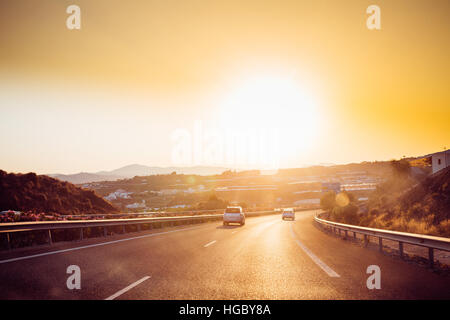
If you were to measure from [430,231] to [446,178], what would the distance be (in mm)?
17025

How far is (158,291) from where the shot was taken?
622cm

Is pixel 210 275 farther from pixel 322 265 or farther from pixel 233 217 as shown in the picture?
pixel 233 217

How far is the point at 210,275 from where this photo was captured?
7.78 meters

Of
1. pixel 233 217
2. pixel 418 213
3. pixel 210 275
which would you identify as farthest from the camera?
pixel 233 217

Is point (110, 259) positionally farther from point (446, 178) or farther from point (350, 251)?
point (446, 178)

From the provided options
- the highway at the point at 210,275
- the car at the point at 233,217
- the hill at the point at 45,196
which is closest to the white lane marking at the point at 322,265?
the highway at the point at 210,275

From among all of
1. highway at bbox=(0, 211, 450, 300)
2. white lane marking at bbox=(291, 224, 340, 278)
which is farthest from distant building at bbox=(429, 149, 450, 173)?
white lane marking at bbox=(291, 224, 340, 278)

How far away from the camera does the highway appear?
6.01 metres

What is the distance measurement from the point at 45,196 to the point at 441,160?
43.2m

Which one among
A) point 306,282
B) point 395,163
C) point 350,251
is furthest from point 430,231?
point 395,163

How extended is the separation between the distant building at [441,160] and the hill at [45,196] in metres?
38.0

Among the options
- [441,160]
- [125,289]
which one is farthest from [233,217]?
[441,160]

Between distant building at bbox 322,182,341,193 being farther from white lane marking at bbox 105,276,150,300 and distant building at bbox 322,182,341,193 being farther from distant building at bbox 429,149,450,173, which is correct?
white lane marking at bbox 105,276,150,300

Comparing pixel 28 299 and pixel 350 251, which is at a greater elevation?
pixel 28 299
